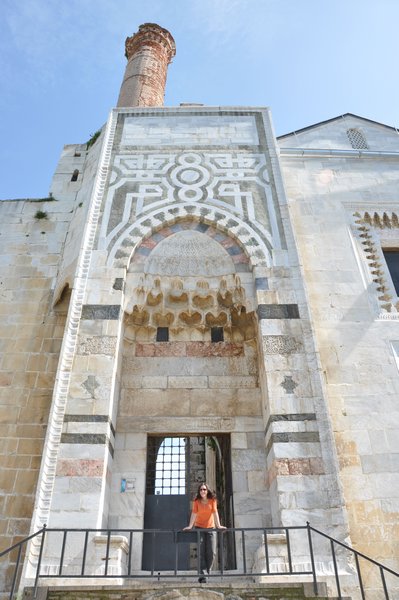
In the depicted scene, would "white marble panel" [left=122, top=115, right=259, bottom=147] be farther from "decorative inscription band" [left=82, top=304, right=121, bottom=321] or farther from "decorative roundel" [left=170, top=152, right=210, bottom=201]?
"decorative inscription band" [left=82, top=304, right=121, bottom=321]

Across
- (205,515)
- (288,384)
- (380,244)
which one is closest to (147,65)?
(380,244)

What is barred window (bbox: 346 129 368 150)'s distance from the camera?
1025 cm

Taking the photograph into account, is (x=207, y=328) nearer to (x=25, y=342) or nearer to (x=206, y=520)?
(x=25, y=342)

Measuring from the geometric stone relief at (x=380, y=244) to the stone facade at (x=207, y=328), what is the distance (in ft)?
0.09

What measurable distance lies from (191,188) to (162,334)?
2.85 metres

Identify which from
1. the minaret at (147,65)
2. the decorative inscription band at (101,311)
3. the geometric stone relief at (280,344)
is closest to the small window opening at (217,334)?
the geometric stone relief at (280,344)

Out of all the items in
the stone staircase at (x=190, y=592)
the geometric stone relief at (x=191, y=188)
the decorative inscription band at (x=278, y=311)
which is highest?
the geometric stone relief at (x=191, y=188)

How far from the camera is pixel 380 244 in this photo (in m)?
8.45

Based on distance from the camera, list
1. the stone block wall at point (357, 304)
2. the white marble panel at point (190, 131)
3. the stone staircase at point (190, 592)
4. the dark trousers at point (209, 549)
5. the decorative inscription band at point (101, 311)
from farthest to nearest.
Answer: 1. the white marble panel at point (190, 131)
2. the decorative inscription band at point (101, 311)
3. the stone block wall at point (357, 304)
4. the dark trousers at point (209, 549)
5. the stone staircase at point (190, 592)

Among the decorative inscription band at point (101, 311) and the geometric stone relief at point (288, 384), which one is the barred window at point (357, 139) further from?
the decorative inscription band at point (101, 311)

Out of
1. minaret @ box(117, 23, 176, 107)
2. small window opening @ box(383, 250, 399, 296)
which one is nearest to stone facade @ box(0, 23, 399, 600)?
small window opening @ box(383, 250, 399, 296)

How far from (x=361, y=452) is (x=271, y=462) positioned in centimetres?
122

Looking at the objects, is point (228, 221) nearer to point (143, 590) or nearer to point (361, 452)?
point (361, 452)

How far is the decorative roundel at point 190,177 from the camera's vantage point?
8.57m
